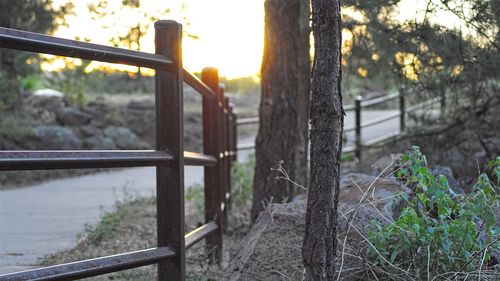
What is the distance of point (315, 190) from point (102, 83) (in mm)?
18330

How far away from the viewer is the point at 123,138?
14.0 metres

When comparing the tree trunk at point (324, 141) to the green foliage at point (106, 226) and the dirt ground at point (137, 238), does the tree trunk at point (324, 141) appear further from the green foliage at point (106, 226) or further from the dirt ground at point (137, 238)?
the green foliage at point (106, 226)

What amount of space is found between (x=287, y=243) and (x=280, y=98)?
9.50 feet

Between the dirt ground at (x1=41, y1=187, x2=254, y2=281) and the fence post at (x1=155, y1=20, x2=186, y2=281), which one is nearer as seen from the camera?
the fence post at (x1=155, y1=20, x2=186, y2=281)

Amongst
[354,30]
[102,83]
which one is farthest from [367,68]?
[102,83]

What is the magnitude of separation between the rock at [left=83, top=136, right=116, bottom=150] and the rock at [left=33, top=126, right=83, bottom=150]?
19 centimetres

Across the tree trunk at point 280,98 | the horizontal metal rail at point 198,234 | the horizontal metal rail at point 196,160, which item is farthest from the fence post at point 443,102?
the horizontal metal rail at point 198,234

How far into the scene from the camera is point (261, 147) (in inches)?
258

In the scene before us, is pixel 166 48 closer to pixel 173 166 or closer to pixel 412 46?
pixel 173 166

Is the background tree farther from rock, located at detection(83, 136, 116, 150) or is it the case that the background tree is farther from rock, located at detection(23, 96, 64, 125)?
rock, located at detection(23, 96, 64, 125)

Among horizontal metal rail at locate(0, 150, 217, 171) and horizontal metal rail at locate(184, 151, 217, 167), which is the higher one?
horizontal metal rail at locate(0, 150, 217, 171)

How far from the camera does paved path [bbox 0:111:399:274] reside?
5.50m

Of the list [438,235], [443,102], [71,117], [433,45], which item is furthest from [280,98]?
[71,117]

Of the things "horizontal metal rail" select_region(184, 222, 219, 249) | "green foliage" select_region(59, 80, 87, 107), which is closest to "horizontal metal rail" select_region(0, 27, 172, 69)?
"horizontal metal rail" select_region(184, 222, 219, 249)
